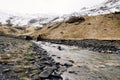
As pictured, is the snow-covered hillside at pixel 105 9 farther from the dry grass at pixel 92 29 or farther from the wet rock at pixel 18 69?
the wet rock at pixel 18 69

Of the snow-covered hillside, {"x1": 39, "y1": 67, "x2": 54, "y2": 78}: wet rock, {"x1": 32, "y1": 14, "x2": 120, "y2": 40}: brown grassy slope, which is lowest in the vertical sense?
{"x1": 39, "y1": 67, "x2": 54, "y2": 78}: wet rock

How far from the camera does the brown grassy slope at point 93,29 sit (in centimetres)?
5592

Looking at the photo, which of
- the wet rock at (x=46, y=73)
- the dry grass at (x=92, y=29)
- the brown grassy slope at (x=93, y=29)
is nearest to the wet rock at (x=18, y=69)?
the wet rock at (x=46, y=73)

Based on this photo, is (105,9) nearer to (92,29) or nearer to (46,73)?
(92,29)

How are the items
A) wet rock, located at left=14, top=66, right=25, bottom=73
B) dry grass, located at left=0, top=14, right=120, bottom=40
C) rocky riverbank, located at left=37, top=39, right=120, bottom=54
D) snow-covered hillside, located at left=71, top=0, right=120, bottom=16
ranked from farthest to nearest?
snow-covered hillside, located at left=71, top=0, right=120, bottom=16 → dry grass, located at left=0, top=14, right=120, bottom=40 → rocky riverbank, located at left=37, top=39, right=120, bottom=54 → wet rock, located at left=14, top=66, right=25, bottom=73

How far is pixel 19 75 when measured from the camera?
57.8ft

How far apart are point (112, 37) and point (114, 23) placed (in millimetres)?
10013

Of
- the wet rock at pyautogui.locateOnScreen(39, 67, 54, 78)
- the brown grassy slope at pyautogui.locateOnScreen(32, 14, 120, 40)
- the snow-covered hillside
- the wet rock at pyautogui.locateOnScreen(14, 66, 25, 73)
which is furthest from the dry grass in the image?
the snow-covered hillside

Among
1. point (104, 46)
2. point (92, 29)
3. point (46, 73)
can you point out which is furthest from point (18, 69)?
point (92, 29)

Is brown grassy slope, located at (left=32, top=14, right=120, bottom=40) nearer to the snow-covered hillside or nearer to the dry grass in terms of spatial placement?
the dry grass

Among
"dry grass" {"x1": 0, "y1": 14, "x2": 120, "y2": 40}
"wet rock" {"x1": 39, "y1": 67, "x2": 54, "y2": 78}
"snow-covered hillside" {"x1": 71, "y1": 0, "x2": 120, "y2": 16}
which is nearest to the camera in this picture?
"wet rock" {"x1": 39, "y1": 67, "x2": 54, "y2": 78}

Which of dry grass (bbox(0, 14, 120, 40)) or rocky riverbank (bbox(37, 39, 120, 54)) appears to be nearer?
rocky riverbank (bbox(37, 39, 120, 54))

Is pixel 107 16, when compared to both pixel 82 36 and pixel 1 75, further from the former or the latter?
pixel 1 75

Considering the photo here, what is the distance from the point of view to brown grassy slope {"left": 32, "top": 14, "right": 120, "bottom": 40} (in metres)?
55.9
